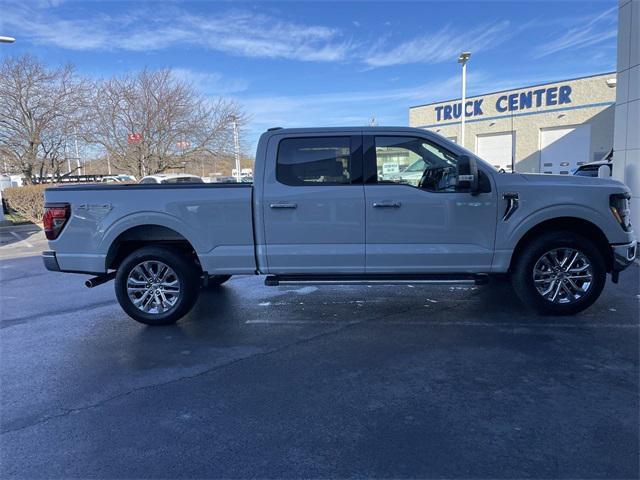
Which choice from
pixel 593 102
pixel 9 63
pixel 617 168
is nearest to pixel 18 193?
pixel 9 63

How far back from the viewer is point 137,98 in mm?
22656

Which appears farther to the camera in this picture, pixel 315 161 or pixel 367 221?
pixel 315 161

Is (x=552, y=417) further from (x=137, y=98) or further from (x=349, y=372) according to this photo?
(x=137, y=98)

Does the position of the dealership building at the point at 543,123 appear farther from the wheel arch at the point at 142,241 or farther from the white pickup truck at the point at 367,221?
the wheel arch at the point at 142,241

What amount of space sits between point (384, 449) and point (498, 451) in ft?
2.27

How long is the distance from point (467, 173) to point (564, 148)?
1131 inches

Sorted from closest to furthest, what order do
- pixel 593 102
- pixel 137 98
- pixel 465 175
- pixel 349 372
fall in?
pixel 349 372
pixel 465 175
pixel 137 98
pixel 593 102

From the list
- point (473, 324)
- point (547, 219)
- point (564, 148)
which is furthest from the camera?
point (564, 148)

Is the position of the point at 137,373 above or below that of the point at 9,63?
below

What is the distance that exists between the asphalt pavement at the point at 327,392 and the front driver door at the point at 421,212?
0.73 m

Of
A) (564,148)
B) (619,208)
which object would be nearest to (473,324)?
(619,208)

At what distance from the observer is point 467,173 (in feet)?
15.8

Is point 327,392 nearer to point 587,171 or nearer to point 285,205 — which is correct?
point 285,205

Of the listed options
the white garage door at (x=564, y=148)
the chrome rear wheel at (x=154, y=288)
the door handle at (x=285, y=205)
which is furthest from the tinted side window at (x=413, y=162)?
the white garage door at (x=564, y=148)
